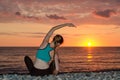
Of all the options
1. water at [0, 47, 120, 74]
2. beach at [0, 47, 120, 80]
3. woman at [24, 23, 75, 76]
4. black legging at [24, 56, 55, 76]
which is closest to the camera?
woman at [24, 23, 75, 76]

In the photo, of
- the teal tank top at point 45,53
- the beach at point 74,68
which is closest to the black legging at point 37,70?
the beach at point 74,68

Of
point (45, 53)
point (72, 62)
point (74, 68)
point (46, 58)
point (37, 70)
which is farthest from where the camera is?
point (72, 62)

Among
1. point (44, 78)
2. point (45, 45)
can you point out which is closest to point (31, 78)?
point (44, 78)

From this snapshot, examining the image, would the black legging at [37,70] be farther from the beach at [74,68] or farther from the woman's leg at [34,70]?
the beach at [74,68]

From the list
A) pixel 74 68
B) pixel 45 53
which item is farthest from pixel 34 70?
pixel 74 68

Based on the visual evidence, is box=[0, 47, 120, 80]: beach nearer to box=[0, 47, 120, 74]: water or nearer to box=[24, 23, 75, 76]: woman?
box=[0, 47, 120, 74]: water

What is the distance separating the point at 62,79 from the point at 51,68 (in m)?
1.12

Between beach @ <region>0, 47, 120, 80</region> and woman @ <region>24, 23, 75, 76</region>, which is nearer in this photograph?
woman @ <region>24, 23, 75, 76</region>

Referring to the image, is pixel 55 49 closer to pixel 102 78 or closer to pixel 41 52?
pixel 41 52

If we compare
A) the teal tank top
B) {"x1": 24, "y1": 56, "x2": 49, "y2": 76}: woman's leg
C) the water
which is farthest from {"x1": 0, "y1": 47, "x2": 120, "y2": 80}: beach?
the teal tank top

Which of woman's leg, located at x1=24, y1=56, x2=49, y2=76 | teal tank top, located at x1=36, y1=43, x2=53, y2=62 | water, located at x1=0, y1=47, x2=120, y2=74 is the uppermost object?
teal tank top, located at x1=36, y1=43, x2=53, y2=62

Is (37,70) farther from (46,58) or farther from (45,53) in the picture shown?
(45,53)

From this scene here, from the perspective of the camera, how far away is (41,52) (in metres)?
13.5

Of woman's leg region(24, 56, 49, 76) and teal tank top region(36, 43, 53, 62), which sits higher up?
teal tank top region(36, 43, 53, 62)
